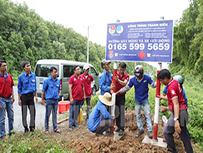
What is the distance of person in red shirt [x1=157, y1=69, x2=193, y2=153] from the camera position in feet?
9.51

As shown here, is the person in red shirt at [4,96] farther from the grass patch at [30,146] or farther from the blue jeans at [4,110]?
the grass patch at [30,146]

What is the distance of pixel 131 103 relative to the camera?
6.10 metres

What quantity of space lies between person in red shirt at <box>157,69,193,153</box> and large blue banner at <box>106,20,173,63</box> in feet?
2.18

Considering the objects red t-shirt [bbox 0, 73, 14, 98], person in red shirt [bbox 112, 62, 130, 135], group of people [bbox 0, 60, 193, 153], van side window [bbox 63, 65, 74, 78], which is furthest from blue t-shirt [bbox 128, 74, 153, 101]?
van side window [bbox 63, 65, 74, 78]

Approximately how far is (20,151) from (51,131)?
1777 mm

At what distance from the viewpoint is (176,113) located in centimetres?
289

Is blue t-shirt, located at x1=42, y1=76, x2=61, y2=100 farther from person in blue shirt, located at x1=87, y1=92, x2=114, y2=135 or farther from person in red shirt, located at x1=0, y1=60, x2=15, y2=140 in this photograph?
person in blue shirt, located at x1=87, y1=92, x2=114, y2=135

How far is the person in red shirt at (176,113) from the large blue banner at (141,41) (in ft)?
2.18

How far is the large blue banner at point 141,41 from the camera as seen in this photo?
3.50m

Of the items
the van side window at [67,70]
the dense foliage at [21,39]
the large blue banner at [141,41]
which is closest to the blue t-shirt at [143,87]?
the large blue banner at [141,41]

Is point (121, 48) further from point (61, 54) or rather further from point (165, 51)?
point (61, 54)

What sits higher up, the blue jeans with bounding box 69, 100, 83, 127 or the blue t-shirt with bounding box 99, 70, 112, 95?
the blue t-shirt with bounding box 99, 70, 112, 95

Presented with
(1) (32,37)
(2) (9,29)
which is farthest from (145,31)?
(1) (32,37)

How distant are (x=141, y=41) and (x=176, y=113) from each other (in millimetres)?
1739
